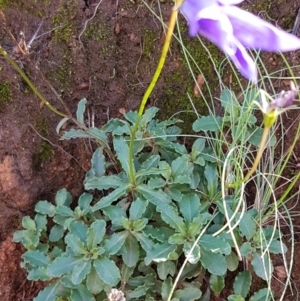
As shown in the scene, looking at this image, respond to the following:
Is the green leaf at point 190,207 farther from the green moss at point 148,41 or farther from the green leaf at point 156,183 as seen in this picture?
the green moss at point 148,41


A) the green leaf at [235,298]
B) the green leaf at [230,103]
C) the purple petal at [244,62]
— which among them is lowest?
the green leaf at [235,298]

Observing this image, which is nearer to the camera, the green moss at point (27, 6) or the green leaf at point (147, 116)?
the green leaf at point (147, 116)

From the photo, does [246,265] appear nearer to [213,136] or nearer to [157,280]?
[157,280]

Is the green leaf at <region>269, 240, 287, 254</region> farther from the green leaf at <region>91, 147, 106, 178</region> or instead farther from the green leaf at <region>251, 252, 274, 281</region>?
the green leaf at <region>91, 147, 106, 178</region>

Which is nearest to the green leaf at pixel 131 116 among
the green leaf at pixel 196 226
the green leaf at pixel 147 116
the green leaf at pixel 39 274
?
the green leaf at pixel 147 116

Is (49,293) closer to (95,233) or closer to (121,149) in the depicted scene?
(95,233)
